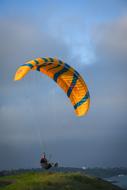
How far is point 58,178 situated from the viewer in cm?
3662

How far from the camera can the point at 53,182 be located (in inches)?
1380

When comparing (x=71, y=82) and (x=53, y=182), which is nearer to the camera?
(x=53, y=182)

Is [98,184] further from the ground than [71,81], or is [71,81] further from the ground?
[71,81]

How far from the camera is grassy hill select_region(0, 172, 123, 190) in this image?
33.0m

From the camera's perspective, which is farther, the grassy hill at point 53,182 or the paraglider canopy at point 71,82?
the paraglider canopy at point 71,82

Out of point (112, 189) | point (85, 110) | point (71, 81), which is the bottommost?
point (112, 189)

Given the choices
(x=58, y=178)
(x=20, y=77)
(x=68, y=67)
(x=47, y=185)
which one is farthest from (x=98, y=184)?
(x=20, y=77)

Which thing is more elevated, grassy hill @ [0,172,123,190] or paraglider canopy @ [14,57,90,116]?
paraglider canopy @ [14,57,90,116]

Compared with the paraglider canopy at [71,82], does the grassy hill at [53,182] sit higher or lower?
lower

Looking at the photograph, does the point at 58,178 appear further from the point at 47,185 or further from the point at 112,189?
the point at 112,189

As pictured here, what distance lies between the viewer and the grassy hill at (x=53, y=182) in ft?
108

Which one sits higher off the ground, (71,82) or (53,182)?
(71,82)

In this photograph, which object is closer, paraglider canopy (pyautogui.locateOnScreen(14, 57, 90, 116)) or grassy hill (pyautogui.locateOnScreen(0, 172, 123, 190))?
grassy hill (pyautogui.locateOnScreen(0, 172, 123, 190))

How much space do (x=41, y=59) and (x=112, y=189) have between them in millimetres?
16519
